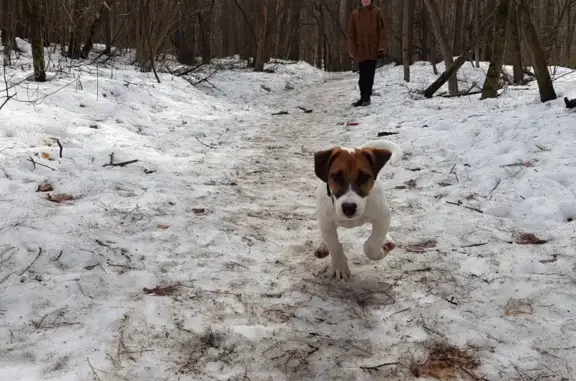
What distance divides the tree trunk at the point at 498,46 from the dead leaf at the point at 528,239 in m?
5.86

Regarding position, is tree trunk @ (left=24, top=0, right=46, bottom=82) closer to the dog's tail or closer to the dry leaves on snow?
the dog's tail

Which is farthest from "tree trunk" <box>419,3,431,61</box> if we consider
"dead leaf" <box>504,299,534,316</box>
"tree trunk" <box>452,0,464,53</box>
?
"dead leaf" <box>504,299,534,316</box>

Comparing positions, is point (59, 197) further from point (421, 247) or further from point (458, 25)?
point (458, 25)

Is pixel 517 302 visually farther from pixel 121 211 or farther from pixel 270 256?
pixel 121 211

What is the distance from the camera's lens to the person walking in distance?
1123 centimetres

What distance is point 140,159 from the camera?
6.12 metres

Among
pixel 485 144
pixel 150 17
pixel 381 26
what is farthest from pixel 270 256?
pixel 150 17

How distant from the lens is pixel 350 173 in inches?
140

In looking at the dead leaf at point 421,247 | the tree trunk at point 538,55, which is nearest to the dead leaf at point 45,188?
the dead leaf at point 421,247

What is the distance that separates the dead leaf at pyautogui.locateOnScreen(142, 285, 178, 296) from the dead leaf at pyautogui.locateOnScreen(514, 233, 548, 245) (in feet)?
8.84

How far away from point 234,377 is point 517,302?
186cm

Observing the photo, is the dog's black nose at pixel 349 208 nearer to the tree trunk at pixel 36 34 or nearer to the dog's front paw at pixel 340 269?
the dog's front paw at pixel 340 269

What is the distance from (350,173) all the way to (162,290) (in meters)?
1.54

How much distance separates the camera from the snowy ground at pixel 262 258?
8.91 ft
